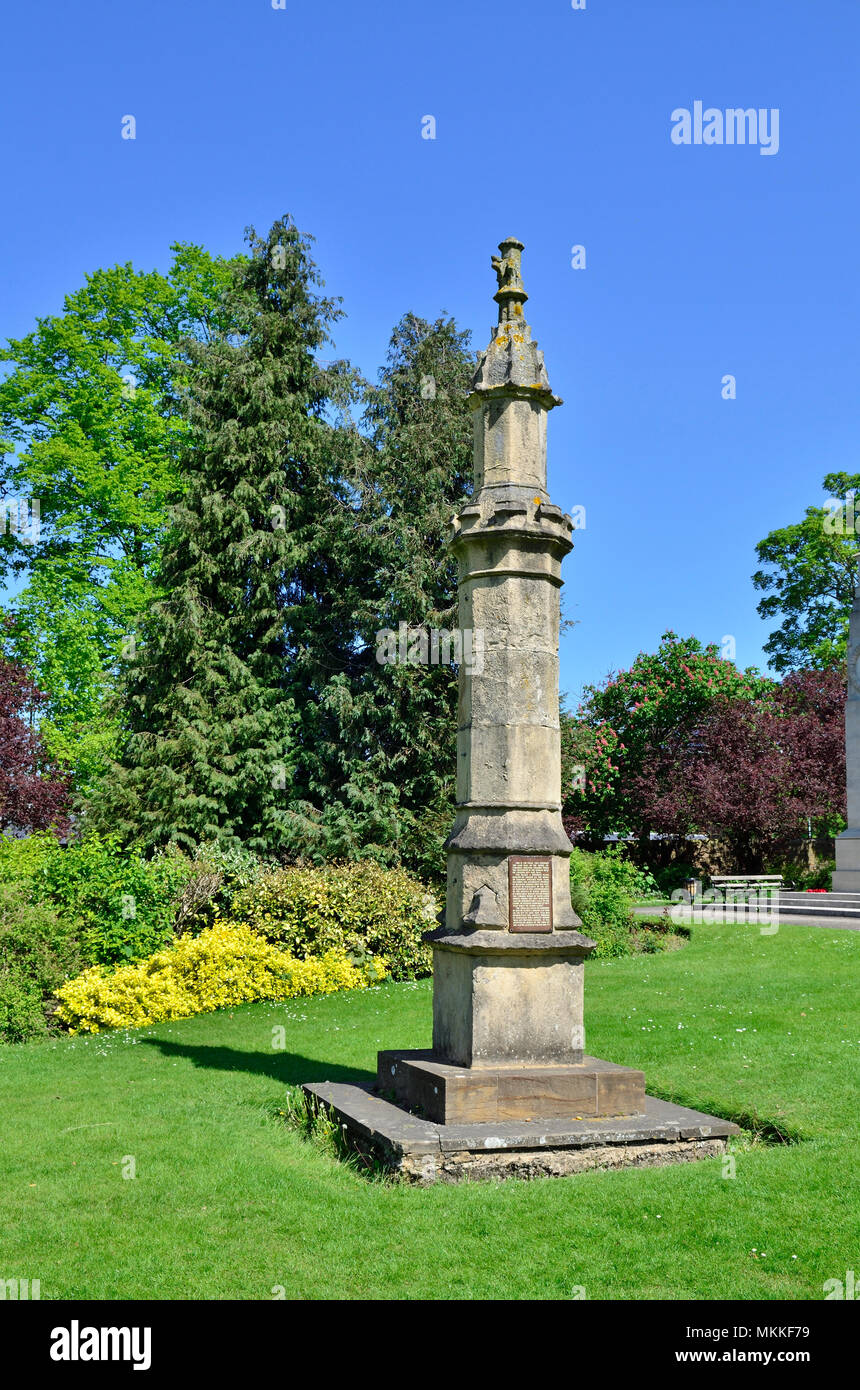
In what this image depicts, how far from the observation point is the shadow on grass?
32.4 feet

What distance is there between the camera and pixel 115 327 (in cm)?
2464

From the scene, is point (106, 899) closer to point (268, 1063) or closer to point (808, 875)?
point (268, 1063)

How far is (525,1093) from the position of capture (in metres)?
7.05

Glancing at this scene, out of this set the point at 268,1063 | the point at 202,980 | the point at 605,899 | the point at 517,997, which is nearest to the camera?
the point at 517,997

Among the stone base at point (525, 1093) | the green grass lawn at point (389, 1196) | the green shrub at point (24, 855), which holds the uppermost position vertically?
the green shrub at point (24, 855)

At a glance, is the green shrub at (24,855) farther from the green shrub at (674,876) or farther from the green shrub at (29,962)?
the green shrub at (674,876)

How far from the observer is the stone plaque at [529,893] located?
7414 mm

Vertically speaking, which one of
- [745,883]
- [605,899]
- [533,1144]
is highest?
[605,899]

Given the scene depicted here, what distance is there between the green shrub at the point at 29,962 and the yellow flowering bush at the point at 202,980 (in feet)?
0.83

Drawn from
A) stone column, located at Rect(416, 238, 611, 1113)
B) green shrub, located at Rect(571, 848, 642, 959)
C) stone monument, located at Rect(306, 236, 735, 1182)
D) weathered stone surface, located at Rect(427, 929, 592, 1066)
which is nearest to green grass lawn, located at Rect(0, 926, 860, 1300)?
stone monument, located at Rect(306, 236, 735, 1182)

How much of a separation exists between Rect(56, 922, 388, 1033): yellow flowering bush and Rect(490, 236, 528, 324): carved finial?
9.85 m

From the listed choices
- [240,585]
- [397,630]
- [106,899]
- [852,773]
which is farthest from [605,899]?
[240,585]

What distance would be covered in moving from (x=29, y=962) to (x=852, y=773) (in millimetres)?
16535

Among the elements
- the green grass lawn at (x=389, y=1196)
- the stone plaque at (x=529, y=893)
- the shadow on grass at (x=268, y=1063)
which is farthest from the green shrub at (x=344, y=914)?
the stone plaque at (x=529, y=893)
